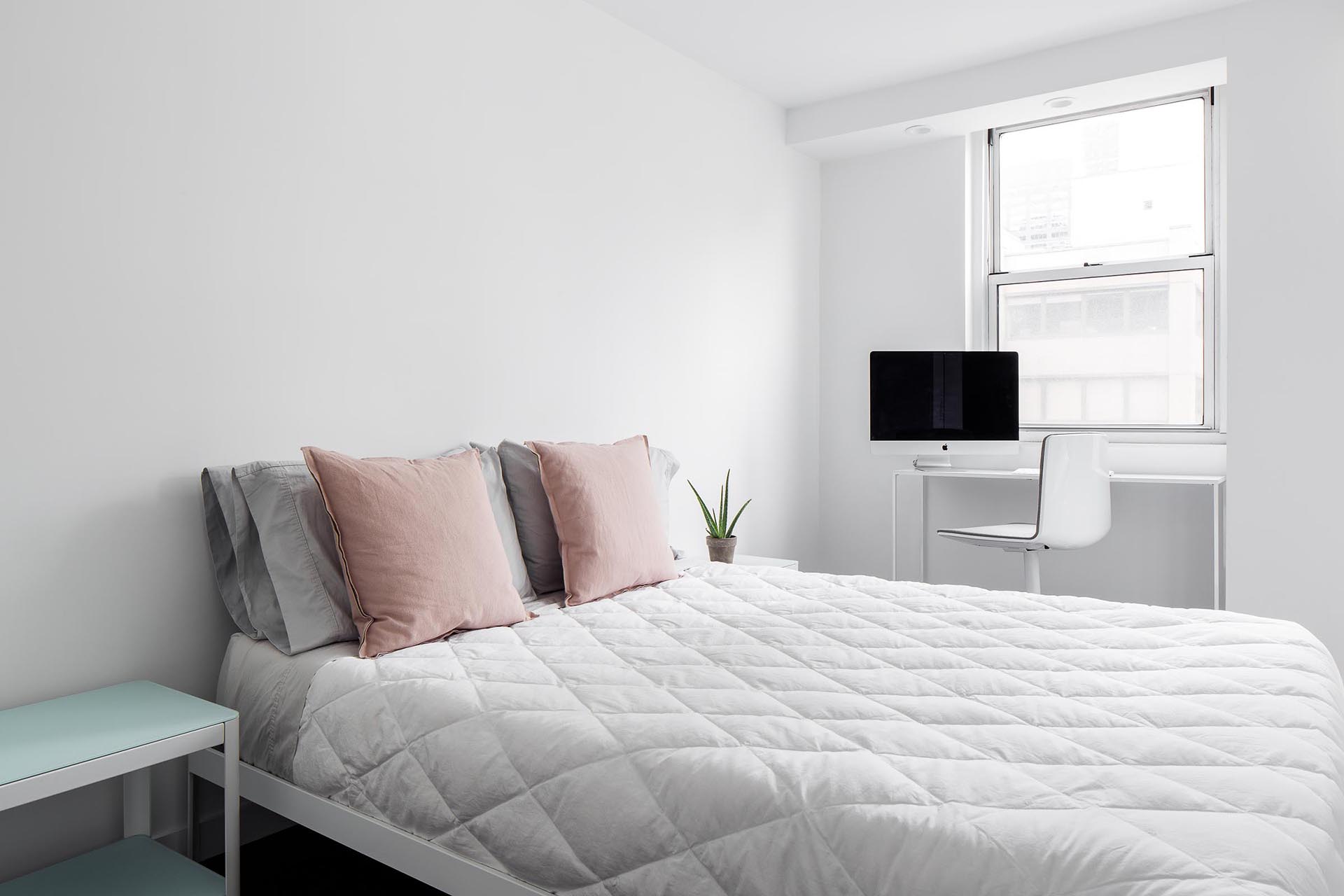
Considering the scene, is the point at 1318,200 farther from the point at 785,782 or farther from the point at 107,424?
the point at 107,424

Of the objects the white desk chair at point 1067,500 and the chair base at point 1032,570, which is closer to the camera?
the white desk chair at point 1067,500

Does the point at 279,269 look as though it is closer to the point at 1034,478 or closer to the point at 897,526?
the point at 1034,478

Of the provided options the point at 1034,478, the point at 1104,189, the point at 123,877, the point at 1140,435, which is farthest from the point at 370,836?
the point at 1104,189

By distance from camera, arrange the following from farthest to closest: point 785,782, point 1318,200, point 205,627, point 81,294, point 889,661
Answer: point 1318,200, point 205,627, point 81,294, point 889,661, point 785,782

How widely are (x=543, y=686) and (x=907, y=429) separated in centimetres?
292

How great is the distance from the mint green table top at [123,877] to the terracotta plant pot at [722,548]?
85.5 inches

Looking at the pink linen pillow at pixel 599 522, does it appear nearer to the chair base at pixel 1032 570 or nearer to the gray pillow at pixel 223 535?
the gray pillow at pixel 223 535

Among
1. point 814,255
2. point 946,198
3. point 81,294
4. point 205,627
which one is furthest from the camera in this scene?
point 814,255

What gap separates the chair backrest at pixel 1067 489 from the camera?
3473mm

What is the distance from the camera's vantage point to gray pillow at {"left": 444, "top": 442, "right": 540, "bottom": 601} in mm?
2488

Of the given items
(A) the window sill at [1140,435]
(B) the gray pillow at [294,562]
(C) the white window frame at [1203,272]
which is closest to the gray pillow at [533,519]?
(B) the gray pillow at [294,562]

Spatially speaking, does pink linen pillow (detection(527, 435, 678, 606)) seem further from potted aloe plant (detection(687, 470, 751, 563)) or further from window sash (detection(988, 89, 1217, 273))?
window sash (detection(988, 89, 1217, 273))

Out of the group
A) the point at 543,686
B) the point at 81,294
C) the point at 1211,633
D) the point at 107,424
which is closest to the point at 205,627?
the point at 107,424

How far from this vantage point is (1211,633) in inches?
77.5
